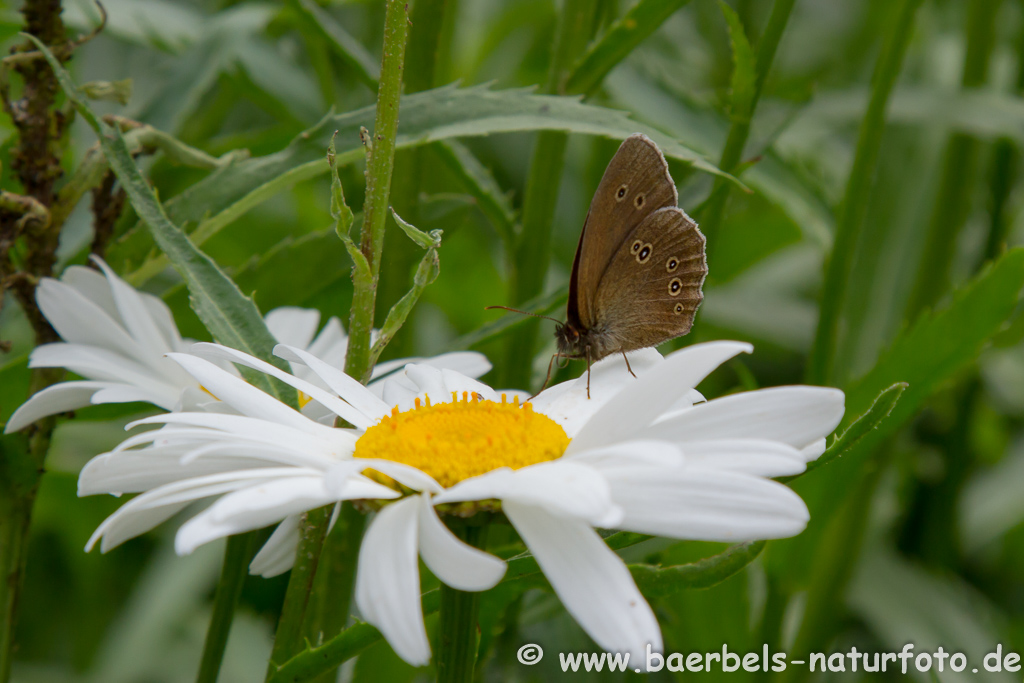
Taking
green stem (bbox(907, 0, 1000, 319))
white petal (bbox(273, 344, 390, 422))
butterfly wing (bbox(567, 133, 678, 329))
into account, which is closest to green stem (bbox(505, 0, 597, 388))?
butterfly wing (bbox(567, 133, 678, 329))

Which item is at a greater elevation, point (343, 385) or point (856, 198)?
point (856, 198)

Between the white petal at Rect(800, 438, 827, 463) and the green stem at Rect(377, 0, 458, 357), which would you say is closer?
the white petal at Rect(800, 438, 827, 463)

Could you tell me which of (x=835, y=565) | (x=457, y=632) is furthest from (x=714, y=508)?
(x=835, y=565)

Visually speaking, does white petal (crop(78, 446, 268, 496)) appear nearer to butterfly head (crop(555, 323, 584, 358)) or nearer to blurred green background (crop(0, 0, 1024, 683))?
blurred green background (crop(0, 0, 1024, 683))

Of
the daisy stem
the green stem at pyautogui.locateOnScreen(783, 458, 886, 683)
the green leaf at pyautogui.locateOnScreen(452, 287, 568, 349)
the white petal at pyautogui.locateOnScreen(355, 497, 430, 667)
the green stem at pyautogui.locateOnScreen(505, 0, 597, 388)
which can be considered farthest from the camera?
the green stem at pyautogui.locateOnScreen(783, 458, 886, 683)

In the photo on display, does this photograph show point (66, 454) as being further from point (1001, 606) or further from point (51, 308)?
point (1001, 606)

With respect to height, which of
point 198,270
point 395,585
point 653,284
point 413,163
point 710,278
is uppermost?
point 710,278

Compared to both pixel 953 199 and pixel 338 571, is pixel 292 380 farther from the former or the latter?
pixel 953 199
